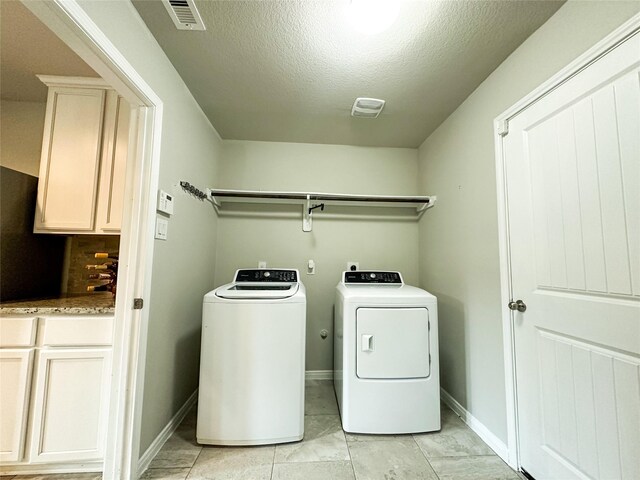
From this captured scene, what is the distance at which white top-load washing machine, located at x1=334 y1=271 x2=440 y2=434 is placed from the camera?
1.72m

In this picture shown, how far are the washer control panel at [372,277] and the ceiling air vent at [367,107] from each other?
1.34 m

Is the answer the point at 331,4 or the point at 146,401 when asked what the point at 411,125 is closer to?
the point at 331,4

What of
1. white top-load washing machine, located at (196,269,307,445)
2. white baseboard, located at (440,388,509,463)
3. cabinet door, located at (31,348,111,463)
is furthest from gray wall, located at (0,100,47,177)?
white baseboard, located at (440,388,509,463)

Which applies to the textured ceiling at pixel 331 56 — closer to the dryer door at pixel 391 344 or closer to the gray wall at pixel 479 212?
the gray wall at pixel 479 212

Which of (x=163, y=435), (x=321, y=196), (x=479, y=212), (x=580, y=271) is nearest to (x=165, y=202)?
(x=321, y=196)

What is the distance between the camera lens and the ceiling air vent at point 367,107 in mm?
1991

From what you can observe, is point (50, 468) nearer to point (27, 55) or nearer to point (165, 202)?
point (165, 202)

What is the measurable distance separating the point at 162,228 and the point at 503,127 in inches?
83.6

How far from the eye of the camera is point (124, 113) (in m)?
1.77

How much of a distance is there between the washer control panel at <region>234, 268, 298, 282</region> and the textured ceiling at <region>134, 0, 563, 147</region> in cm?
133

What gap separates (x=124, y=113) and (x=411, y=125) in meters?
2.23

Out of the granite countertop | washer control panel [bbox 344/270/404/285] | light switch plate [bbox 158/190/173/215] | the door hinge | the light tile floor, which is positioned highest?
the door hinge

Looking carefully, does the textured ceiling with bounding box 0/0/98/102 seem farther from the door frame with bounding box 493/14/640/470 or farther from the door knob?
the door knob

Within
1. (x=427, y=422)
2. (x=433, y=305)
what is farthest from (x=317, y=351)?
(x=433, y=305)
